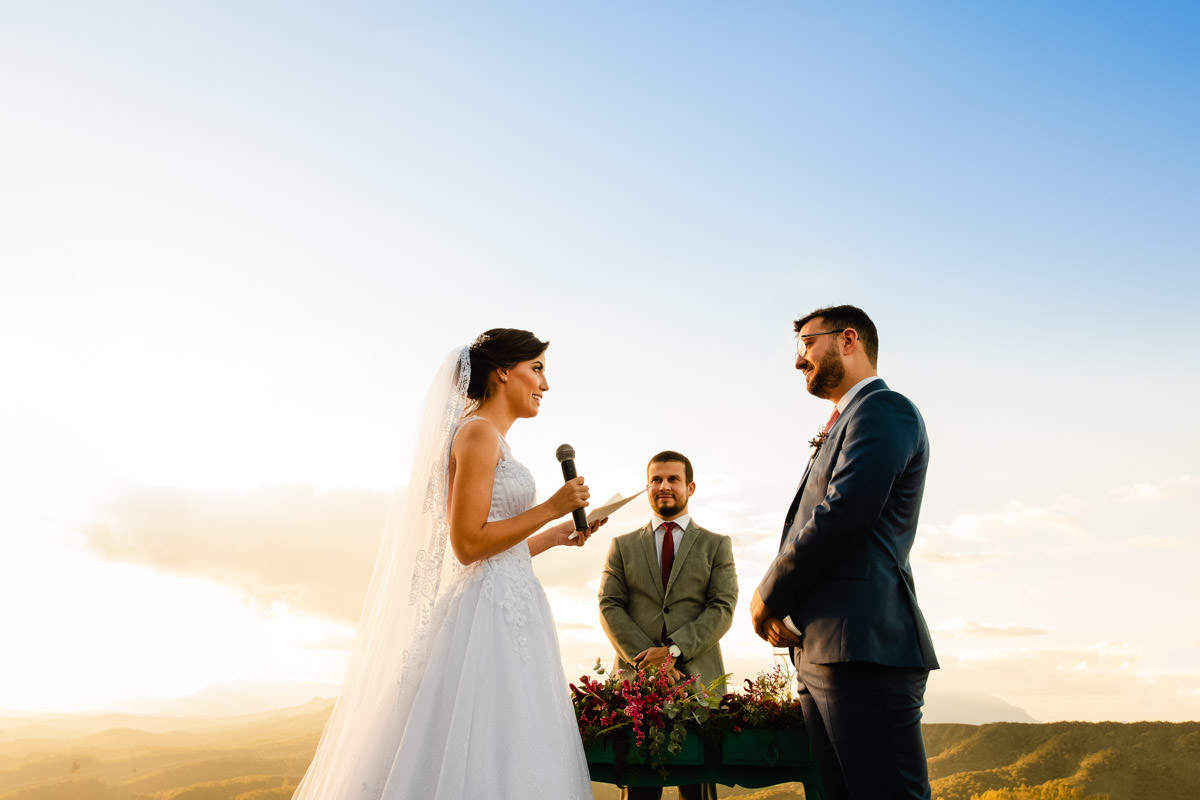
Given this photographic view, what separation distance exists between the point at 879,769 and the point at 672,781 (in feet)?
4.54

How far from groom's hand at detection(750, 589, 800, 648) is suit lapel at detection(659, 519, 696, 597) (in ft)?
5.85

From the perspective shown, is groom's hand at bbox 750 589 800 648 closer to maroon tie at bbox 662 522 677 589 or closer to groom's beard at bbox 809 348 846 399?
groom's beard at bbox 809 348 846 399

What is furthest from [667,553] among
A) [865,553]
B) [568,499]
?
[865,553]

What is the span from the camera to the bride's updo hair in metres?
4.68

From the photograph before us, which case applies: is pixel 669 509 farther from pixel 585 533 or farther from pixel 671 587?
pixel 585 533

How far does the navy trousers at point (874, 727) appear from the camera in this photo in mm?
3447

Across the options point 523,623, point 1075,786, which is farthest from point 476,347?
point 1075,786

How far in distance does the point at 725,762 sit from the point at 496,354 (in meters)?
2.75

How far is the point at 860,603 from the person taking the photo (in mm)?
3635

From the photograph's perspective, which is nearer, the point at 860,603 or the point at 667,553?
the point at 860,603

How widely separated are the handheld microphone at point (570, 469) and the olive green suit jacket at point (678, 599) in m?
1.82

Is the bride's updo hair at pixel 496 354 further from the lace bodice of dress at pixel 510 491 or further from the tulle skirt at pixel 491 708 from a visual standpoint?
the tulle skirt at pixel 491 708

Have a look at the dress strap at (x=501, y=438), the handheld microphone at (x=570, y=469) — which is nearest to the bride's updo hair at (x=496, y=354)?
the dress strap at (x=501, y=438)

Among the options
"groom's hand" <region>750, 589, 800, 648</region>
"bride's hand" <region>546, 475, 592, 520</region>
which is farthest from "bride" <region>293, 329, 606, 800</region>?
"groom's hand" <region>750, 589, 800, 648</region>
